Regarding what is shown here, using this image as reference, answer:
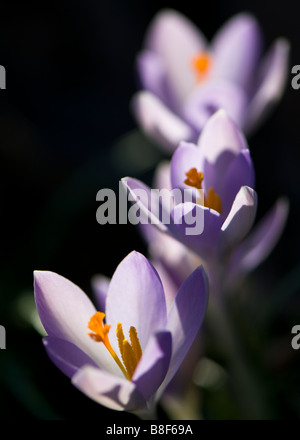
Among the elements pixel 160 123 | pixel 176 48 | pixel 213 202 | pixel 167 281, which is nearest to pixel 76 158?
pixel 176 48

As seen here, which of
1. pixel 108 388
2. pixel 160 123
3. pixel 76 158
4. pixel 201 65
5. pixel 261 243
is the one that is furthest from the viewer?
pixel 76 158

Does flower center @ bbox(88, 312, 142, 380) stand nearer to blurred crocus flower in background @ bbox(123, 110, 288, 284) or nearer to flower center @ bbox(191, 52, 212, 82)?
blurred crocus flower in background @ bbox(123, 110, 288, 284)

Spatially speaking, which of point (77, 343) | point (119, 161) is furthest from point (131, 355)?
point (119, 161)

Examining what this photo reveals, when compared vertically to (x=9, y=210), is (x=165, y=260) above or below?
below

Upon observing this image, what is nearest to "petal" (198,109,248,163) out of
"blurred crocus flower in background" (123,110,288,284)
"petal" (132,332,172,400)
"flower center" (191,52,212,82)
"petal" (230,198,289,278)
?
"blurred crocus flower in background" (123,110,288,284)

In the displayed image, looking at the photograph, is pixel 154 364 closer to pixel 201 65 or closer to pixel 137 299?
pixel 137 299

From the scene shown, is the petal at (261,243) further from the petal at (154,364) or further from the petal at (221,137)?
the petal at (154,364)

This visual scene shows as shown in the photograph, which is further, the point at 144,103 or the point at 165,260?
the point at 144,103

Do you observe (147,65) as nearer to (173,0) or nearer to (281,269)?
(281,269)
